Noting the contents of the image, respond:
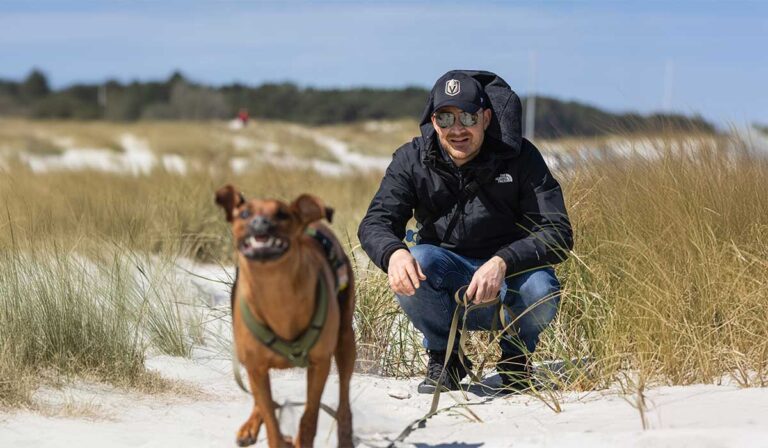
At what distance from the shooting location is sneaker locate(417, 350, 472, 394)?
15.6 ft

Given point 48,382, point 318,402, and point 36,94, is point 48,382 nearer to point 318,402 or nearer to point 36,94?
point 318,402

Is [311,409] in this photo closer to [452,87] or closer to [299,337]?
[299,337]

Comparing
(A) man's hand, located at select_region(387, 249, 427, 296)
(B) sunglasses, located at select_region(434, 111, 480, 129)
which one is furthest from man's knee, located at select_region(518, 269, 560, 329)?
(B) sunglasses, located at select_region(434, 111, 480, 129)

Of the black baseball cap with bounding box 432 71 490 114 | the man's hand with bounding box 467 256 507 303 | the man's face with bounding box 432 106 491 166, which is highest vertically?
the black baseball cap with bounding box 432 71 490 114

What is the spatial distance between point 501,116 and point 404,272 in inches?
36.7

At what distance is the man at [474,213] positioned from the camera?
4574 millimetres

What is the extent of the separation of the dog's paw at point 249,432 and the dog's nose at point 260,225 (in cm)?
110

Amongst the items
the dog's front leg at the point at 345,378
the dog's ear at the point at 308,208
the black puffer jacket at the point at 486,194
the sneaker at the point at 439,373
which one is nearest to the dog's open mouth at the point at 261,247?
the dog's ear at the point at 308,208

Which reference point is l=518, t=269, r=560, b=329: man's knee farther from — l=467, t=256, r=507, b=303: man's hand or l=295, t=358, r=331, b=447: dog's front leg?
l=295, t=358, r=331, b=447: dog's front leg

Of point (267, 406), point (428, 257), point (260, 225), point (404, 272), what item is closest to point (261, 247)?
point (260, 225)

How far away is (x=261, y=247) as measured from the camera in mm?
2742

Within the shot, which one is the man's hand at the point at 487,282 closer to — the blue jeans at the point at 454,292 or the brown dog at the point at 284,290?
Result: the blue jeans at the point at 454,292

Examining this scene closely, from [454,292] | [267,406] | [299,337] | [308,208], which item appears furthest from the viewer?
[454,292]

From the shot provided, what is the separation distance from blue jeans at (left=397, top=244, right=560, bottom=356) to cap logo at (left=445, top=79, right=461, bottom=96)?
74 centimetres
